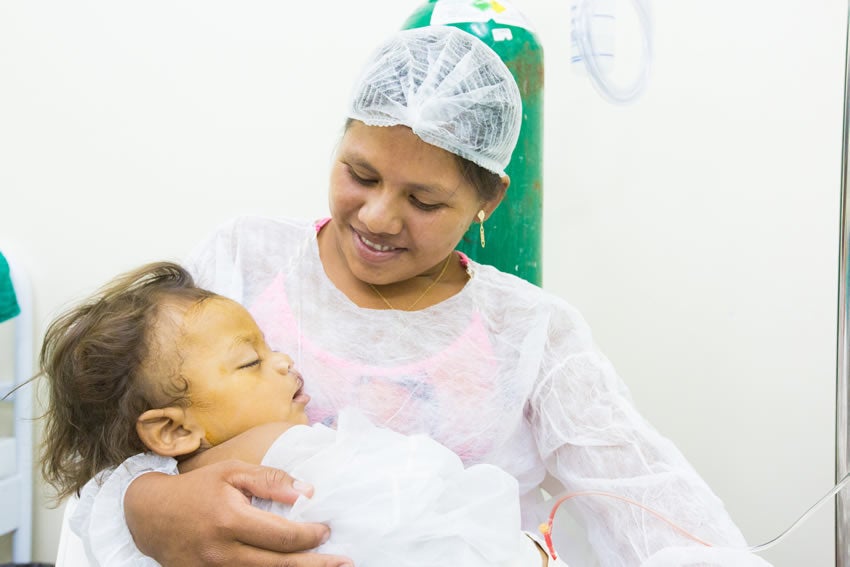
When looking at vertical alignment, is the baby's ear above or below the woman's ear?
below

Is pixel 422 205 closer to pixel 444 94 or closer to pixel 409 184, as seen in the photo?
pixel 409 184

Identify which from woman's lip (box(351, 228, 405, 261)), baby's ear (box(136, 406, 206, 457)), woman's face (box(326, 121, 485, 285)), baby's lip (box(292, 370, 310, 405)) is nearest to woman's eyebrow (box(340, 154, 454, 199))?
woman's face (box(326, 121, 485, 285))

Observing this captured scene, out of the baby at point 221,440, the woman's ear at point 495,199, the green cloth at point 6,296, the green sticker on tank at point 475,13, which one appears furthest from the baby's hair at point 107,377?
the green cloth at point 6,296

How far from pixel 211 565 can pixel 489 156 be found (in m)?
0.70

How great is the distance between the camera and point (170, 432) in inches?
39.6

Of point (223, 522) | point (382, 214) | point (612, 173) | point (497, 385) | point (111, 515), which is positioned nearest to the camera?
point (223, 522)

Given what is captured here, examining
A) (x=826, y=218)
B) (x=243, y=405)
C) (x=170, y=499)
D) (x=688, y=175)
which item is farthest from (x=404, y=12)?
(x=170, y=499)

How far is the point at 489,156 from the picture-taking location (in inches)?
45.4

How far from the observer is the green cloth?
185 centimetres

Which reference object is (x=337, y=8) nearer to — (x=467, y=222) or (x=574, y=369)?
(x=467, y=222)

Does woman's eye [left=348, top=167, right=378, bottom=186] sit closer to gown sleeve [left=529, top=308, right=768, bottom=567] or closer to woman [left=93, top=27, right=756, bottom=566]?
woman [left=93, top=27, right=756, bottom=566]

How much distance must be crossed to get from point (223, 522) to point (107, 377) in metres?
0.29

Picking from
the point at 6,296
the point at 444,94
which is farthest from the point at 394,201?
the point at 6,296

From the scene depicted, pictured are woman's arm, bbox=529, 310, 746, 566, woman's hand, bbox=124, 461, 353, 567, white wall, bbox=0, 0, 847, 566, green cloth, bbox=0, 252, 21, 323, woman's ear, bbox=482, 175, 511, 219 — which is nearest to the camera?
woman's hand, bbox=124, 461, 353, 567
